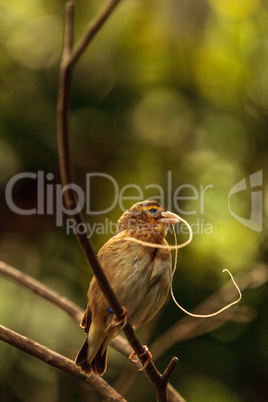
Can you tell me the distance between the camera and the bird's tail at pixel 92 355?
306 centimetres

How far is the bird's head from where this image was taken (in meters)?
3.13

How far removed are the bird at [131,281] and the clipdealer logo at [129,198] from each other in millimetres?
987

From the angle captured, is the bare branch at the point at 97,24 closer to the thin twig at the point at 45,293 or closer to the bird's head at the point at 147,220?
the bird's head at the point at 147,220

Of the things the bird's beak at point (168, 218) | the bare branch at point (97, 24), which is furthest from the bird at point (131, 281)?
the bare branch at point (97, 24)

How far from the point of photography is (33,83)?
4.69 metres

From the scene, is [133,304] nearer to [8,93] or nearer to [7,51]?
[8,93]

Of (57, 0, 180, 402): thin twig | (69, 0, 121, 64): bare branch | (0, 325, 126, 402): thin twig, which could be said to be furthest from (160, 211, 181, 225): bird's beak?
(69, 0, 121, 64): bare branch

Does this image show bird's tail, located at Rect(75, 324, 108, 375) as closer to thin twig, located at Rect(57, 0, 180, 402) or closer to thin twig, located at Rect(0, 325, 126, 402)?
thin twig, located at Rect(0, 325, 126, 402)

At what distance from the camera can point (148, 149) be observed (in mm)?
4605

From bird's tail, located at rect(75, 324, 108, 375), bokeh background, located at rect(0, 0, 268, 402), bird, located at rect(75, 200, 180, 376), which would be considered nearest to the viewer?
bird, located at rect(75, 200, 180, 376)

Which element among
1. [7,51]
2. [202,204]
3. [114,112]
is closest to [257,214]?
[202,204]

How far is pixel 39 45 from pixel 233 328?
2849 mm

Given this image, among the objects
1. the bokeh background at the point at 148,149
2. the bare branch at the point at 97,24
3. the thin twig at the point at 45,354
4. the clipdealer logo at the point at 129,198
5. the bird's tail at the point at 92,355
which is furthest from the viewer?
the clipdealer logo at the point at 129,198

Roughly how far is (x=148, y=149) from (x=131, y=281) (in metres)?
1.91
